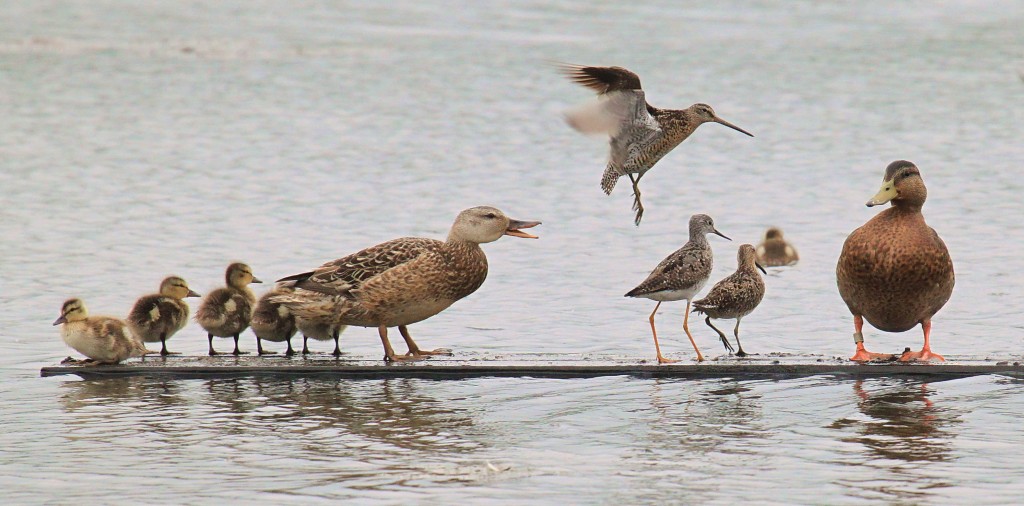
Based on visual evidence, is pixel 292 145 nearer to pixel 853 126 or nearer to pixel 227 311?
pixel 853 126

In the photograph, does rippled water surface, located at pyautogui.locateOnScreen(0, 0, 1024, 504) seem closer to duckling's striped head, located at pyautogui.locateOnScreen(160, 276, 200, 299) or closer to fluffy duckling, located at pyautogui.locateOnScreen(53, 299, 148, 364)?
fluffy duckling, located at pyautogui.locateOnScreen(53, 299, 148, 364)

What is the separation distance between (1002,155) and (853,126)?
9.35 ft

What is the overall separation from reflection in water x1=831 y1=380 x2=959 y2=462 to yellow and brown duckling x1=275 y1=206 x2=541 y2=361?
2.03 metres

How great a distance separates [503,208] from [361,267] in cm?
627

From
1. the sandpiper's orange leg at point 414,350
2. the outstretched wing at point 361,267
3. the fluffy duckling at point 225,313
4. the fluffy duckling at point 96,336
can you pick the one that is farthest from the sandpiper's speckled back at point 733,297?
the fluffy duckling at point 96,336

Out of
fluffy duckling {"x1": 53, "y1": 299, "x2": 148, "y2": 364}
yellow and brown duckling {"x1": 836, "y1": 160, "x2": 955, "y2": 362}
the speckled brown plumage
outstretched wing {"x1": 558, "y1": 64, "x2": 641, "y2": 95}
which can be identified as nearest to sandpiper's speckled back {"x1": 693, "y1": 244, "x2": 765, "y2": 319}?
the speckled brown plumage

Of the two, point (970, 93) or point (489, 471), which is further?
point (970, 93)

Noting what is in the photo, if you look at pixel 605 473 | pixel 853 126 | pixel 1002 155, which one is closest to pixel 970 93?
pixel 853 126

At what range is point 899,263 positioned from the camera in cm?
773

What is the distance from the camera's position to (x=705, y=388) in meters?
7.62

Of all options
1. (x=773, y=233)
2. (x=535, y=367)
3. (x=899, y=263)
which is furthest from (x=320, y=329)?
(x=773, y=233)

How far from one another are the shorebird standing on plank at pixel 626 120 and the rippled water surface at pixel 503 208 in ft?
3.42

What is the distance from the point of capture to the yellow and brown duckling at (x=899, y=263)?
775cm

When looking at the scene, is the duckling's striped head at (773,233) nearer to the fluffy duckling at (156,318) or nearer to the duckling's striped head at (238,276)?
the duckling's striped head at (238,276)
